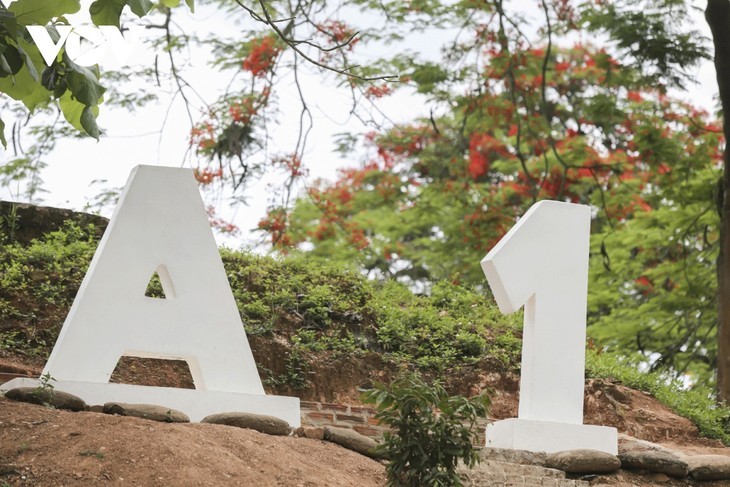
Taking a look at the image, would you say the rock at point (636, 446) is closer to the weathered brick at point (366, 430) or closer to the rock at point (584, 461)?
the rock at point (584, 461)

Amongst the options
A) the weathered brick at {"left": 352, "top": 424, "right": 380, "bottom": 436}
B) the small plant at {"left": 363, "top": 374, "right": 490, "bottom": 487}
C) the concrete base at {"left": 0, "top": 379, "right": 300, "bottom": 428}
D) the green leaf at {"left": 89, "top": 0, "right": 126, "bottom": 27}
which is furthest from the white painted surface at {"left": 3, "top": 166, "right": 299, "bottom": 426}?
the green leaf at {"left": 89, "top": 0, "right": 126, "bottom": 27}

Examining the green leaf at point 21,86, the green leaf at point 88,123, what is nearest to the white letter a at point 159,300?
the green leaf at point 21,86

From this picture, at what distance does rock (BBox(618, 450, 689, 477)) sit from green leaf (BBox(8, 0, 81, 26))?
5.59 meters

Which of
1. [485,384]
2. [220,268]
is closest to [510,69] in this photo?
[485,384]

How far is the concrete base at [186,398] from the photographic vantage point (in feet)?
22.6

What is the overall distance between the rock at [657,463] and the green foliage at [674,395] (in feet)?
7.07

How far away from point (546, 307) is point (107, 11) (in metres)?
4.93

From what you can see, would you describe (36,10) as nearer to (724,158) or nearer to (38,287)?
(38,287)

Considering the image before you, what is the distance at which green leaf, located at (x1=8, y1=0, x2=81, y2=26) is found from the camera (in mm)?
4129

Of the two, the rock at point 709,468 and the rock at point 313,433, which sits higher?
→ the rock at point 709,468

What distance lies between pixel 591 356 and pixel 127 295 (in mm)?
5848

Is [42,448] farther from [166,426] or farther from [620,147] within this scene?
→ [620,147]

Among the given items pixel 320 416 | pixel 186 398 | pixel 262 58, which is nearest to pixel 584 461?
pixel 320 416

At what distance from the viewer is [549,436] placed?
7.95m
